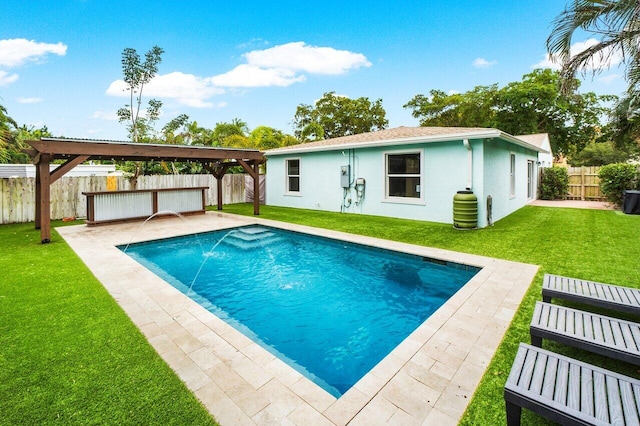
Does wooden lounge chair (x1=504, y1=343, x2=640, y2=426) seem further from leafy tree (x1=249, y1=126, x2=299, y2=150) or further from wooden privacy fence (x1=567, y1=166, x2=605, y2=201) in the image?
leafy tree (x1=249, y1=126, x2=299, y2=150)

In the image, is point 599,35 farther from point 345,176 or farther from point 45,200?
point 45,200

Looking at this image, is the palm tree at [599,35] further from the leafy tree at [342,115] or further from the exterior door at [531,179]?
the leafy tree at [342,115]

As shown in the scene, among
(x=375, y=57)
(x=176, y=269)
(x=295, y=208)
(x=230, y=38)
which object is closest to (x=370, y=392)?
(x=176, y=269)

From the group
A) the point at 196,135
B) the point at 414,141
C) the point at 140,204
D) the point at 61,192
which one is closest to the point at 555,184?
the point at 414,141

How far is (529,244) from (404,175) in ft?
15.2

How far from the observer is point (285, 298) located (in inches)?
193

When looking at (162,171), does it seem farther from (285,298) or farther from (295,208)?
(285,298)

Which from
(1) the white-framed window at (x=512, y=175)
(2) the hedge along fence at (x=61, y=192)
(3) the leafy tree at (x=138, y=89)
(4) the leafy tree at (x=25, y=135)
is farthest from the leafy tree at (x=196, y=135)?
(1) the white-framed window at (x=512, y=175)

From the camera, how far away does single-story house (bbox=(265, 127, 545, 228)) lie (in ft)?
30.3

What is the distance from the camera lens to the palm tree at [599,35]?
583 centimetres

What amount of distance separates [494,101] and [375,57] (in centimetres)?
1485

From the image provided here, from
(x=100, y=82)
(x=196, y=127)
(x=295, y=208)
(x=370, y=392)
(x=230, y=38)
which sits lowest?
(x=370, y=392)

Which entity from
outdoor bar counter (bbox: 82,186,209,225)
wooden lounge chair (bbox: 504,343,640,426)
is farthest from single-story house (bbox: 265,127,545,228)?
wooden lounge chair (bbox: 504,343,640,426)

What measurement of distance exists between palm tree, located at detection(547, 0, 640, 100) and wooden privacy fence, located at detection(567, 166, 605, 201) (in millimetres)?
11911
